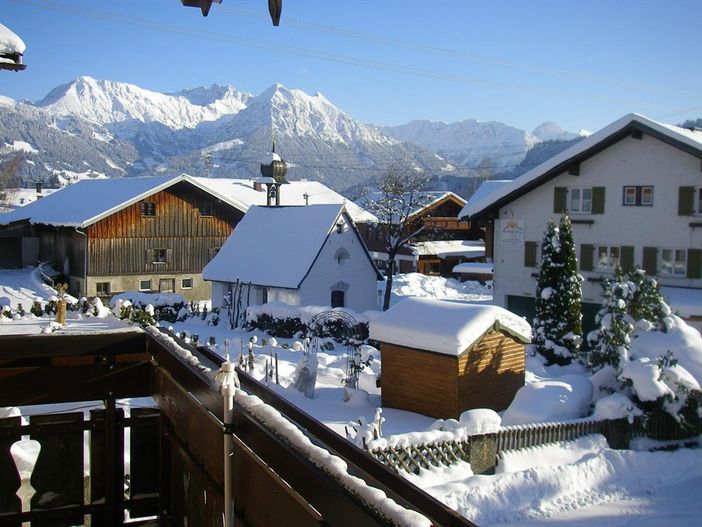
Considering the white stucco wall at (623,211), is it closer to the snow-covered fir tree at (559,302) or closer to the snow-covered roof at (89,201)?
the snow-covered fir tree at (559,302)

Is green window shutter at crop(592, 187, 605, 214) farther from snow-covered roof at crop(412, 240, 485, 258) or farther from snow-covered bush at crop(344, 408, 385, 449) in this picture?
snow-covered roof at crop(412, 240, 485, 258)


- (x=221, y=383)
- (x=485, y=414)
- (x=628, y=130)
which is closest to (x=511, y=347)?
(x=485, y=414)

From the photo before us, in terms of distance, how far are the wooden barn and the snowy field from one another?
1.88 ft

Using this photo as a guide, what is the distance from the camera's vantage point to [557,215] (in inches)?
1120

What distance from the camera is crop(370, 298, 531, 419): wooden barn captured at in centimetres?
1495

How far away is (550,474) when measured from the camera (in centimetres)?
1218

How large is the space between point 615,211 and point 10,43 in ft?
79.8

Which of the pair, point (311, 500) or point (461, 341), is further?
point (461, 341)

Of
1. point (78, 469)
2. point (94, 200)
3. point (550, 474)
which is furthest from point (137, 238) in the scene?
point (78, 469)

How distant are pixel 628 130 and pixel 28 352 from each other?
25504 millimetres

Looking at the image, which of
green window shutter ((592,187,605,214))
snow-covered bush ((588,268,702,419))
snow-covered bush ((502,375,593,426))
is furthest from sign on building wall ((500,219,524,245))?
snow-covered bush ((502,375,593,426))

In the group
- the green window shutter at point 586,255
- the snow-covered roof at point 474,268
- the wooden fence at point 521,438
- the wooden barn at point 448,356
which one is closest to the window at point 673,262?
the green window shutter at point 586,255

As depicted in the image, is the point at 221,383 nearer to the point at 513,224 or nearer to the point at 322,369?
the point at 322,369

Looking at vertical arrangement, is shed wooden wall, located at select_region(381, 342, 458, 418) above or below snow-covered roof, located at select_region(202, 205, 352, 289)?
below
